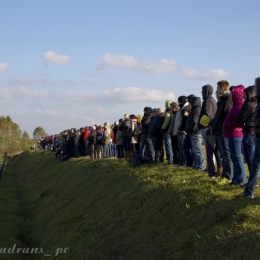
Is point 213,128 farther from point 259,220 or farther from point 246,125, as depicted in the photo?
point 259,220

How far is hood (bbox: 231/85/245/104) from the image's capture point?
877cm

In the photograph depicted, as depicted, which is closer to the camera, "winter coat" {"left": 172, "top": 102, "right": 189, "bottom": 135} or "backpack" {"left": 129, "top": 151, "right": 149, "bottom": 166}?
"winter coat" {"left": 172, "top": 102, "right": 189, "bottom": 135}

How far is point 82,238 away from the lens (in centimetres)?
1109

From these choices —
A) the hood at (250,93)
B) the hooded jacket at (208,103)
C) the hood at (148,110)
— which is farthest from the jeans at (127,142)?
the hood at (250,93)

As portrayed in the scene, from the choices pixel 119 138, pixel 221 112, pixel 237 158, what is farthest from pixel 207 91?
pixel 119 138

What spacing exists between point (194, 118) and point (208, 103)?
1055 millimetres

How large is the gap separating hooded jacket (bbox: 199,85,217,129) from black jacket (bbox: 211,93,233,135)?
0.80 m

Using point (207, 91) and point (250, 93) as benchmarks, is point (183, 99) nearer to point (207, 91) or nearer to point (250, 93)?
point (207, 91)

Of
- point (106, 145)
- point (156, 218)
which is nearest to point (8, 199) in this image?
point (106, 145)

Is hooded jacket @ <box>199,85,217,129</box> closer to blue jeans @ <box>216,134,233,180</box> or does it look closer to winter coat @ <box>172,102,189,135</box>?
blue jeans @ <box>216,134,233,180</box>

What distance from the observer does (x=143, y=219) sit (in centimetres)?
924

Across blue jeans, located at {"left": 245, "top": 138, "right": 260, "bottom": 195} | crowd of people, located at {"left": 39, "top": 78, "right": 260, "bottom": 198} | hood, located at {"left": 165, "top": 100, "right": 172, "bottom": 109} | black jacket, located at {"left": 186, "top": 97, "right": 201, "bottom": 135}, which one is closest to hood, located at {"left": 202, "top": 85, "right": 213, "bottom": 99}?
crowd of people, located at {"left": 39, "top": 78, "right": 260, "bottom": 198}

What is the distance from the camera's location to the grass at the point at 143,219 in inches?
263

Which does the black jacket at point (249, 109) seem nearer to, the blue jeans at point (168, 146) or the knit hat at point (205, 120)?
the knit hat at point (205, 120)
